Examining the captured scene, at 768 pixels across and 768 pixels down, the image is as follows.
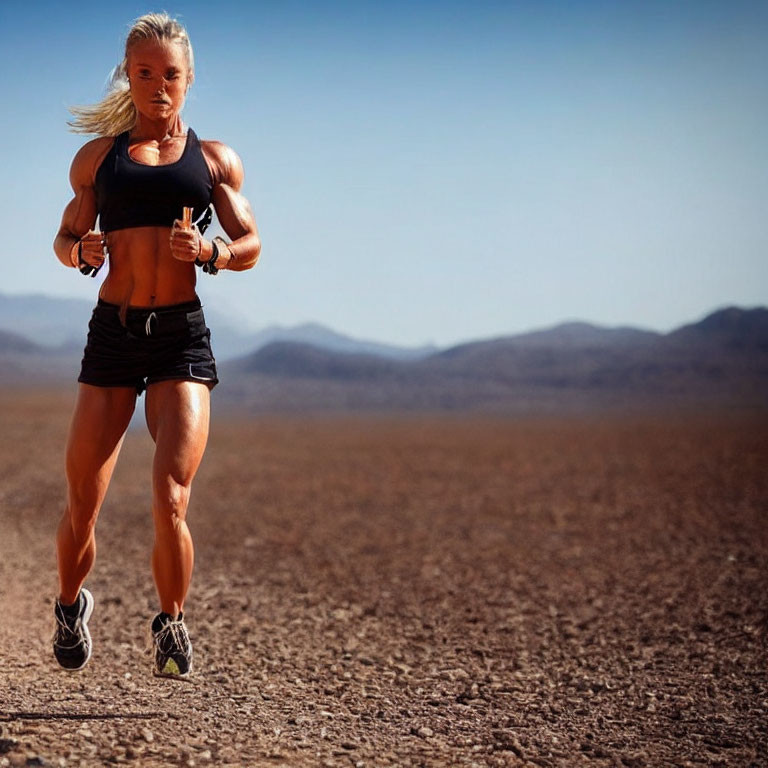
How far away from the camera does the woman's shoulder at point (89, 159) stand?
446 centimetres

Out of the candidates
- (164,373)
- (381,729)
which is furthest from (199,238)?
(381,729)

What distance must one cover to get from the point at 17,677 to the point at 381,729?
2.09 meters

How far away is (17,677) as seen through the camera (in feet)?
18.0

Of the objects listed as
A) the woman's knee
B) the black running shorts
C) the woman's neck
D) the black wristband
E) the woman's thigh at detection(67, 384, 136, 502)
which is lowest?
the woman's knee

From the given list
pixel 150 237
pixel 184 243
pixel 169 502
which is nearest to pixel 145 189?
pixel 150 237

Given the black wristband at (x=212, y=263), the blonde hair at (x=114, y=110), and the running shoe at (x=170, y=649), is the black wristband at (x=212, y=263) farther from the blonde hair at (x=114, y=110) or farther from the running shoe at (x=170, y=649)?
the running shoe at (x=170, y=649)

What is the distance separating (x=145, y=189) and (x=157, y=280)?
401 mm

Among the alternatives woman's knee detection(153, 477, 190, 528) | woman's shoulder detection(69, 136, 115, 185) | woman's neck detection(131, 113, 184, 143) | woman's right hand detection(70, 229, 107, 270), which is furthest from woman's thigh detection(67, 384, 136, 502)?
woman's neck detection(131, 113, 184, 143)

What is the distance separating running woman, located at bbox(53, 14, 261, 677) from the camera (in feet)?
14.3

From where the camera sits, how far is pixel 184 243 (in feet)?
13.8

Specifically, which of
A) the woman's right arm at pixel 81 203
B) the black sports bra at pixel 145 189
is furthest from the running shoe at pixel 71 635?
the black sports bra at pixel 145 189

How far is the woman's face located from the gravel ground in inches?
111

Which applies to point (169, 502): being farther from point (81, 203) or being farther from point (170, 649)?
point (81, 203)

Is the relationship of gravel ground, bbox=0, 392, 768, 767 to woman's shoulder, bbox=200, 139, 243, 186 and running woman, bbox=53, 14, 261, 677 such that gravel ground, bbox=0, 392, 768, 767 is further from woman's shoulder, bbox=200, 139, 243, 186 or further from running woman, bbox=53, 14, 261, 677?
woman's shoulder, bbox=200, 139, 243, 186
